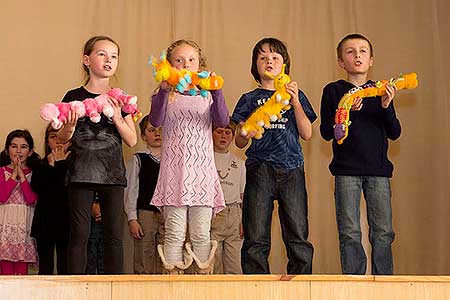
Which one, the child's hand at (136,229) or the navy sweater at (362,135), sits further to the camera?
the child's hand at (136,229)

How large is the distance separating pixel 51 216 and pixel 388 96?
5.12 feet

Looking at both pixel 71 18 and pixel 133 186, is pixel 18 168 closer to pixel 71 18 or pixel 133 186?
pixel 133 186

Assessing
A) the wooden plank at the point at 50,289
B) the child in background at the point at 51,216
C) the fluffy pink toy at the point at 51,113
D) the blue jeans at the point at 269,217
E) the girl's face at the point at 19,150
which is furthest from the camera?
the girl's face at the point at 19,150

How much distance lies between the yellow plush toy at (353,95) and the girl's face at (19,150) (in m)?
1.51

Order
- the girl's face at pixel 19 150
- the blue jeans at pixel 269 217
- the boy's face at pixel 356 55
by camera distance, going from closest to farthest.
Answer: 1. the blue jeans at pixel 269 217
2. the boy's face at pixel 356 55
3. the girl's face at pixel 19 150

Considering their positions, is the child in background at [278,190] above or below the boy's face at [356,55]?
below

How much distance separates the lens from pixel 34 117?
4.15 metres

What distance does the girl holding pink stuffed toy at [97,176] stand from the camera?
275cm

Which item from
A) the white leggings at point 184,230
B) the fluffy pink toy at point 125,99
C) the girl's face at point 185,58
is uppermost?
the girl's face at point 185,58

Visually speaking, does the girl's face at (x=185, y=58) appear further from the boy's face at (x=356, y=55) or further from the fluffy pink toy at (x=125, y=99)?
the boy's face at (x=356, y=55)

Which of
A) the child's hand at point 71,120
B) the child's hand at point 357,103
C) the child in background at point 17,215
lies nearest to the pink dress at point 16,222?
the child in background at point 17,215

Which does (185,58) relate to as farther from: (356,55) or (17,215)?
(17,215)

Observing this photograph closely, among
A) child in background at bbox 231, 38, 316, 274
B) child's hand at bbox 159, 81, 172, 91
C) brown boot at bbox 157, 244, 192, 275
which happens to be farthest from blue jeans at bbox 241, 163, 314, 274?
child's hand at bbox 159, 81, 172, 91

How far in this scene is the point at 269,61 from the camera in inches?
117
